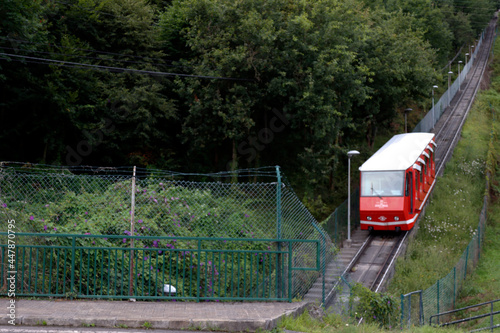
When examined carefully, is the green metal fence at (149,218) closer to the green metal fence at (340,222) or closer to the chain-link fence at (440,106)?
the green metal fence at (340,222)

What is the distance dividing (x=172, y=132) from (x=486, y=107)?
40.9m

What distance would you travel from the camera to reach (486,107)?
186 feet

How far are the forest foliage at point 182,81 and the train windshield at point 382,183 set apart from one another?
359 cm

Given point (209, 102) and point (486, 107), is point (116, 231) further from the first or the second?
point (486, 107)

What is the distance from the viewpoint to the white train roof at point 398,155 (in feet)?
79.3

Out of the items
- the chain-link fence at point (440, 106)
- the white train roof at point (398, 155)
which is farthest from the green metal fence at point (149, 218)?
the chain-link fence at point (440, 106)

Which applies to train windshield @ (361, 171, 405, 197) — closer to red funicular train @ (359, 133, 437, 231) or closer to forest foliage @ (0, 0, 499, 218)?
red funicular train @ (359, 133, 437, 231)

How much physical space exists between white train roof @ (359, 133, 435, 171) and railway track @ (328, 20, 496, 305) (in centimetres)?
377

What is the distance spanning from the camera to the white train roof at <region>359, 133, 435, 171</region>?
2417cm

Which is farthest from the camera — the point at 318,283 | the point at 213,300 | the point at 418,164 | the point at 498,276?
the point at 418,164

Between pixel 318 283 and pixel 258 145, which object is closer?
pixel 318 283

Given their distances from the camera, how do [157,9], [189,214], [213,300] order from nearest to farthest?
[213,300] < [189,214] < [157,9]

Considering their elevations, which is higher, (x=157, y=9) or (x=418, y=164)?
(x=157, y=9)

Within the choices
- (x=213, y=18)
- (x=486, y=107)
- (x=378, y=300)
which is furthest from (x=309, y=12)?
(x=486, y=107)
